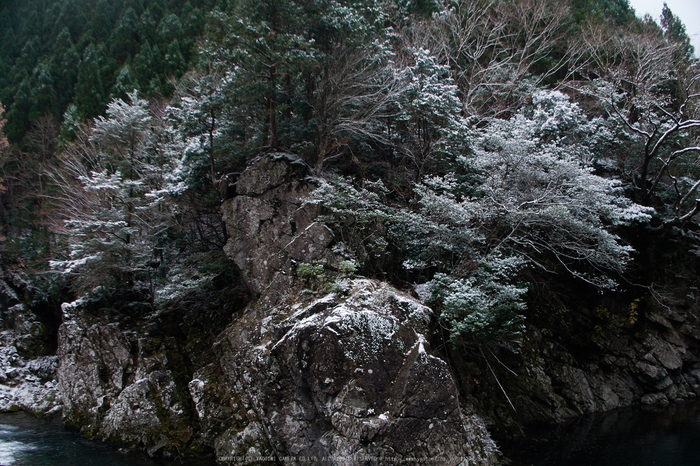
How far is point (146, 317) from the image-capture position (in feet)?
43.8

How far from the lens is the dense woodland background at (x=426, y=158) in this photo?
11273 millimetres

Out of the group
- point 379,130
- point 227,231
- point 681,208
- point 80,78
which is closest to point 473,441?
point 227,231

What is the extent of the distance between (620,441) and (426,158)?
980 centimetres

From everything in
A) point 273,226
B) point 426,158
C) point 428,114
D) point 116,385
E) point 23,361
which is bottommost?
point 116,385

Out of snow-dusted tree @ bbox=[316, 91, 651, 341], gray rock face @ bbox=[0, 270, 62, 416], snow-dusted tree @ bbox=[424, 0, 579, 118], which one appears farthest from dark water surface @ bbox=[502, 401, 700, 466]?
gray rock face @ bbox=[0, 270, 62, 416]

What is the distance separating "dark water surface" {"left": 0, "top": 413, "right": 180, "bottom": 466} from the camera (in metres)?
9.92

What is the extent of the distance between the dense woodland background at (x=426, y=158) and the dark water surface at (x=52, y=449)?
14.7 feet

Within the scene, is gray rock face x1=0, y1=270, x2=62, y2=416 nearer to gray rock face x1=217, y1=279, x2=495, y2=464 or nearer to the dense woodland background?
the dense woodland background

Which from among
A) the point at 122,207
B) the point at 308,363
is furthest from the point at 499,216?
the point at 122,207

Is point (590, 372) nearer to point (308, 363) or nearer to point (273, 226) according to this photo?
point (308, 363)

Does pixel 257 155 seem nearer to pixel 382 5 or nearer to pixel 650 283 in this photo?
pixel 382 5

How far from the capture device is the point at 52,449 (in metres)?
10.7

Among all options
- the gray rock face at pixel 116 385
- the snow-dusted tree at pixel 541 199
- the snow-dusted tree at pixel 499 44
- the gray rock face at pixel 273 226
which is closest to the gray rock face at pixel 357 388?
the gray rock face at pixel 273 226

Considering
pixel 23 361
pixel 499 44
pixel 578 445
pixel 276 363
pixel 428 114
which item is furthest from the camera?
pixel 499 44
